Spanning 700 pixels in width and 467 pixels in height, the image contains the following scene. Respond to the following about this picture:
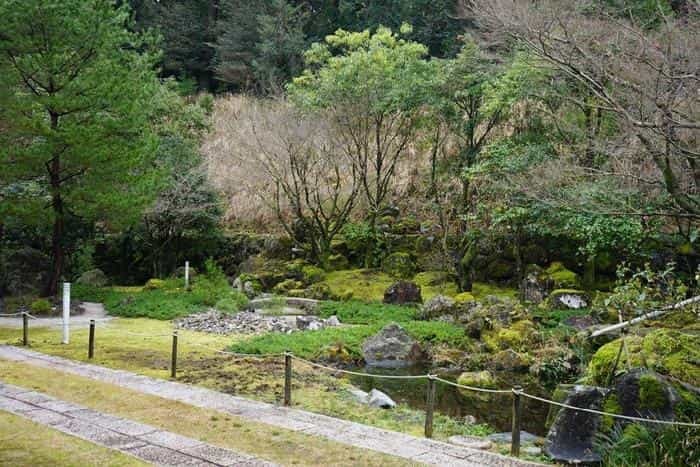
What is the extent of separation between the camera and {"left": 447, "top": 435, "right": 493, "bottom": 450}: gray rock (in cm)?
703

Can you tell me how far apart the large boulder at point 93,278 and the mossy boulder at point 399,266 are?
10651mm

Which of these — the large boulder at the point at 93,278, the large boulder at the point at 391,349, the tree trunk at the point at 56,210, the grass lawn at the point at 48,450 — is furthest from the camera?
the large boulder at the point at 93,278

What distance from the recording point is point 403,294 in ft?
58.9

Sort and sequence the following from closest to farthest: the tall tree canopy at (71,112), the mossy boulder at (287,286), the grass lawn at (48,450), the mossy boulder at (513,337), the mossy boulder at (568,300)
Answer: the grass lawn at (48,450), the mossy boulder at (513,337), the tall tree canopy at (71,112), the mossy boulder at (568,300), the mossy boulder at (287,286)

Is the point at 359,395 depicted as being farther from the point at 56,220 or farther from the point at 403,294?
the point at 56,220

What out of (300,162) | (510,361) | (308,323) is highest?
(300,162)

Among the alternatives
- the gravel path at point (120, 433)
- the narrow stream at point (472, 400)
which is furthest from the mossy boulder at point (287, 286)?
the gravel path at point (120, 433)

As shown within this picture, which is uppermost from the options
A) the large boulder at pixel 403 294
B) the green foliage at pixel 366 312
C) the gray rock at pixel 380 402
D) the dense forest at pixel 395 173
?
the dense forest at pixel 395 173

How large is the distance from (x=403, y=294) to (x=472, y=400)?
24.9ft

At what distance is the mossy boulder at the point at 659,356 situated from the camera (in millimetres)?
7469

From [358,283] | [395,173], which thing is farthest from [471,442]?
[395,173]

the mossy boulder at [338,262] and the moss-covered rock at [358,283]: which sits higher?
the mossy boulder at [338,262]

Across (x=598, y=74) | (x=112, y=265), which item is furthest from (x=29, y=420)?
(x=112, y=265)

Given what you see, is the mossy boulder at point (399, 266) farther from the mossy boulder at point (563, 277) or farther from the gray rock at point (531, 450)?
the gray rock at point (531, 450)
